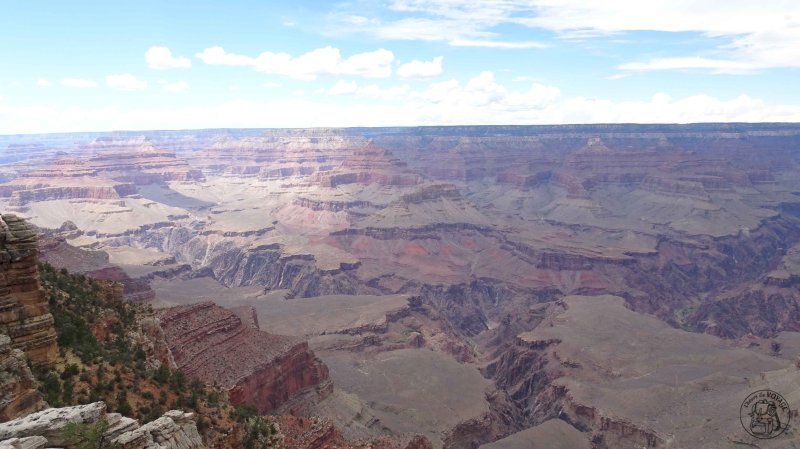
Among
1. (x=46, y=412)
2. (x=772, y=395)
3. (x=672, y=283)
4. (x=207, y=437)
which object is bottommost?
(x=672, y=283)

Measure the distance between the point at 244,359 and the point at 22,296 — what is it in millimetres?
29990

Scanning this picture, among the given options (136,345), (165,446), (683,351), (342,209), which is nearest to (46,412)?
(165,446)

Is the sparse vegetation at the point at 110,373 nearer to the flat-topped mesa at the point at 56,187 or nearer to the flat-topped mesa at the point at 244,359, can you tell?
the flat-topped mesa at the point at 244,359

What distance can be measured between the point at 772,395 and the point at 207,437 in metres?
48.5

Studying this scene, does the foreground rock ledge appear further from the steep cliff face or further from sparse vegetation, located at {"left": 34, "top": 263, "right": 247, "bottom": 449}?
sparse vegetation, located at {"left": 34, "top": 263, "right": 247, "bottom": 449}

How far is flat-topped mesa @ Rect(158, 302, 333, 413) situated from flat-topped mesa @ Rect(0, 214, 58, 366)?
68.9ft

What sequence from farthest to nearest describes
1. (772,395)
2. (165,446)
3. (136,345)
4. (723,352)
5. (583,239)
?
(583,239)
(723,352)
(772,395)
(136,345)
(165,446)

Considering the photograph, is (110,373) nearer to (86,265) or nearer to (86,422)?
(86,422)

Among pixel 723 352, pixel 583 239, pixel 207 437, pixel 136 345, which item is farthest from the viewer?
pixel 583 239

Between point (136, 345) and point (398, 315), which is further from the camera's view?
point (398, 315)

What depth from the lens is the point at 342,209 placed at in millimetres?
191125

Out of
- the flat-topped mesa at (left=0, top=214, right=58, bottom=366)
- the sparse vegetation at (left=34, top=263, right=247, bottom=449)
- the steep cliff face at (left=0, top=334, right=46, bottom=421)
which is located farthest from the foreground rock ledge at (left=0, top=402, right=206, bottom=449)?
the flat-topped mesa at (left=0, top=214, right=58, bottom=366)

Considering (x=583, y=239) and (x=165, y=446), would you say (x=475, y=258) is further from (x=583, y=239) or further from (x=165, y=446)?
(x=165, y=446)

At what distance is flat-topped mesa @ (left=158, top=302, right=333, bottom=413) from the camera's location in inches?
1806
